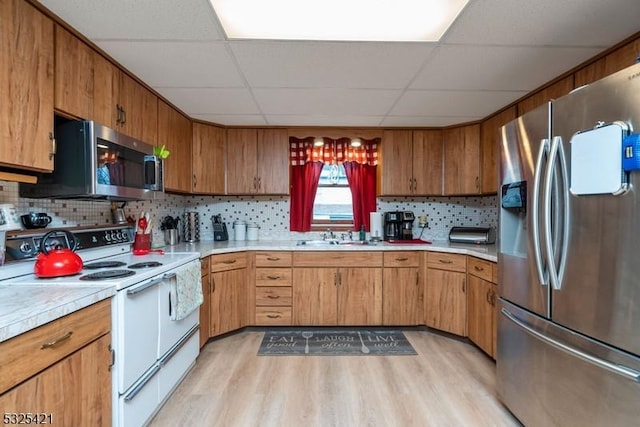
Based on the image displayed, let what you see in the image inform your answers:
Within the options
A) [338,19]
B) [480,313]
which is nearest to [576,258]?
[480,313]

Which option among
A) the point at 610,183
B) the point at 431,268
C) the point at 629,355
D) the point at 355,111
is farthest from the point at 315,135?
the point at 629,355

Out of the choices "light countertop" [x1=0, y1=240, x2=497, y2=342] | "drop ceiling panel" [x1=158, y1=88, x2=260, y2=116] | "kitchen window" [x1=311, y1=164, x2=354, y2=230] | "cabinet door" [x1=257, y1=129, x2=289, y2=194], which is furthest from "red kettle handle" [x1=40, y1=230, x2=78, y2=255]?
"kitchen window" [x1=311, y1=164, x2=354, y2=230]

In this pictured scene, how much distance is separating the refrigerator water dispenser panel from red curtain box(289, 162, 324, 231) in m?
2.57

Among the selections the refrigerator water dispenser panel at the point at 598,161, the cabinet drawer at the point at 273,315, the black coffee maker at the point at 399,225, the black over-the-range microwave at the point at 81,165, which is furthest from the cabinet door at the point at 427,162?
the black over-the-range microwave at the point at 81,165

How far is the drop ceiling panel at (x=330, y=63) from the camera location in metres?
1.77

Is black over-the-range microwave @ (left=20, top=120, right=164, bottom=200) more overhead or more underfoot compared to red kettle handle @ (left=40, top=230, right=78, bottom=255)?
more overhead

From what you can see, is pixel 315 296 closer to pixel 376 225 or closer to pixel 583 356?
pixel 376 225

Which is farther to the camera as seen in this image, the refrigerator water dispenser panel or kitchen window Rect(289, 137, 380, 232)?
kitchen window Rect(289, 137, 380, 232)

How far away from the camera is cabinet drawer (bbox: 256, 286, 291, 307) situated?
9.95 feet

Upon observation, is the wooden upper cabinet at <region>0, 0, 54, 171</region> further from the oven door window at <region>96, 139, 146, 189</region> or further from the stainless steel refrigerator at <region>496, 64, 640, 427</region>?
the stainless steel refrigerator at <region>496, 64, 640, 427</region>

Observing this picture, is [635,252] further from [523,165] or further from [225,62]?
[225,62]

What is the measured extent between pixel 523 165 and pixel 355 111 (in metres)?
1.58

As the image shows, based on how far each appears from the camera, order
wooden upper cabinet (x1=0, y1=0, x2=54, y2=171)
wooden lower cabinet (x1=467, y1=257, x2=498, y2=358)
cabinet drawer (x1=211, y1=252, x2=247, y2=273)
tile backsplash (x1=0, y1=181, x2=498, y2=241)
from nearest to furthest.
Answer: wooden upper cabinet (x1=0, y1=0, x2=54, y2=171), wooden lower cabinet (x1=467, y1=257, x2=498, y2=358), cabinet drawer (x1=211, y1=252, x2=247, y2=273), tile backsplash (x1=0, y1=181, x2=498, y2=241)

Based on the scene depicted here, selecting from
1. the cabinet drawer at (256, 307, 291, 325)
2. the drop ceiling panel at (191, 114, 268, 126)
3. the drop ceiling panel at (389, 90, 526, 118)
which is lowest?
the cabinet drawer at (256, 307, 291, 325)
